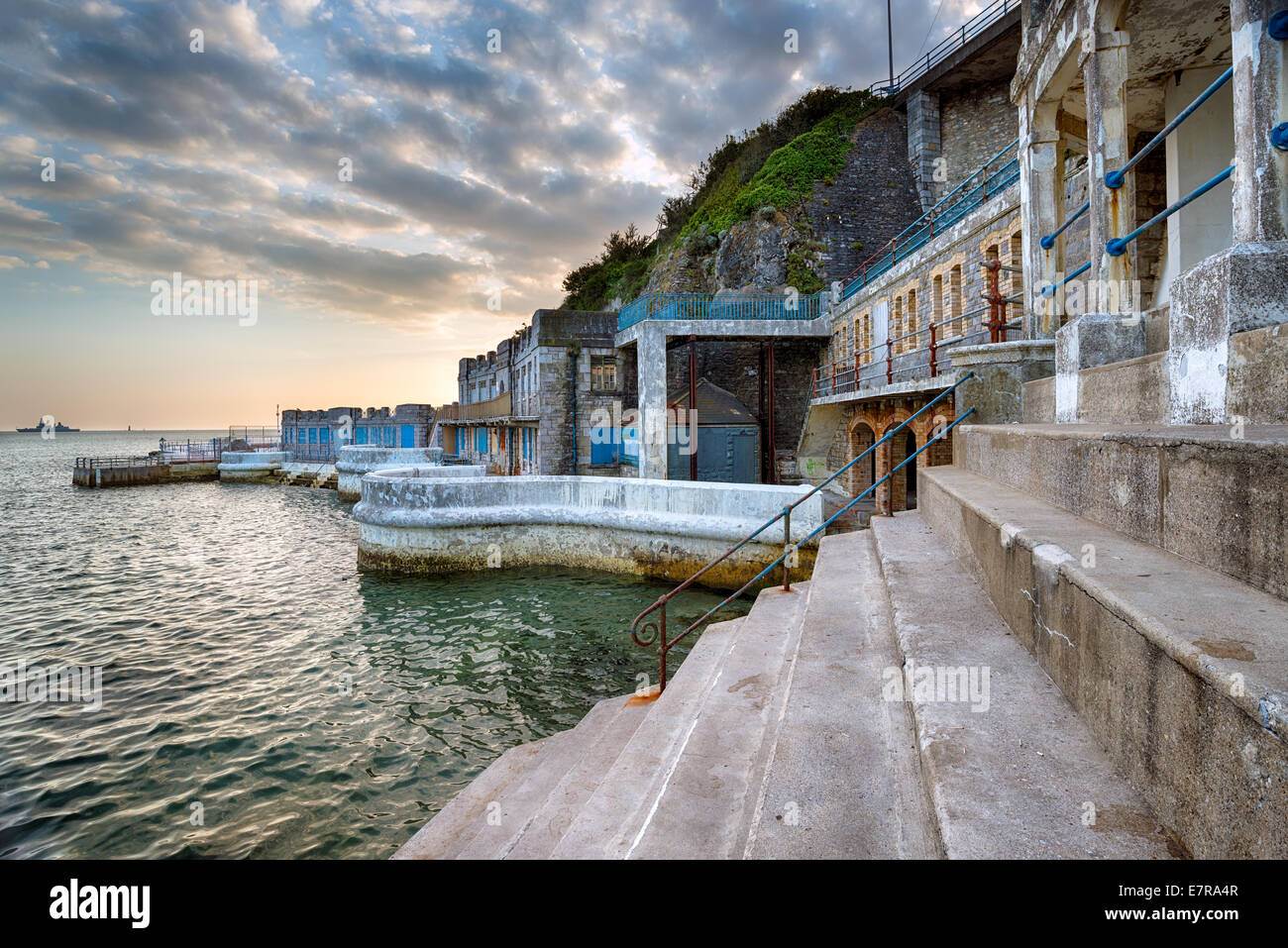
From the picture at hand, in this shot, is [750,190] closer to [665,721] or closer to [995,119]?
[995,119]

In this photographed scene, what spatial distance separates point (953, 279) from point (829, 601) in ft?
43.9

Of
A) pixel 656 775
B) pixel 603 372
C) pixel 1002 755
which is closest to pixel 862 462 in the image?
pixel 603 372

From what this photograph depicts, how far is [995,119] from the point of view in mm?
27422

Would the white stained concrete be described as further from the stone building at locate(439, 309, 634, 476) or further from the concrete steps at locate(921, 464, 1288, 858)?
the stone building at locate(439, 309, 634, 476)

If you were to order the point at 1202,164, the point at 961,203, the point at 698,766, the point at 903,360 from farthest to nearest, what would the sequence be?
the point at 903,360 < the point at 961,203 < the point at 1202,164 < the point at 698,766

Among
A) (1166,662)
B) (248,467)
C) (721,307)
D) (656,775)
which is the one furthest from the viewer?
(248,467)

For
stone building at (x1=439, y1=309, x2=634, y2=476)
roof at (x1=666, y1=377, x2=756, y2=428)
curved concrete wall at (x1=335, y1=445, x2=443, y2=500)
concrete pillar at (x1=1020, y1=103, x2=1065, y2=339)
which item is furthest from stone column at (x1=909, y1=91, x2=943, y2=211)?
curved concrete wall at (x1=335, y1=445, x2=443, y2=500)

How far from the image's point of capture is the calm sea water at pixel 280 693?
19.0 feet

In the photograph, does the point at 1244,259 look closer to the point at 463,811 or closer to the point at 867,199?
the point at 463,811

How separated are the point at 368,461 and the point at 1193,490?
33.1 meters

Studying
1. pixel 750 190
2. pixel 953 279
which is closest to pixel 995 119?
pixel 750 190

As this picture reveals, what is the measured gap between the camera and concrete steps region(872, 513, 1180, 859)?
69.2 inches

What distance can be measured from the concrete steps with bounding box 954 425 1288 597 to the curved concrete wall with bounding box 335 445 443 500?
29595mm

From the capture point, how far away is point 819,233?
26641 millimetres
